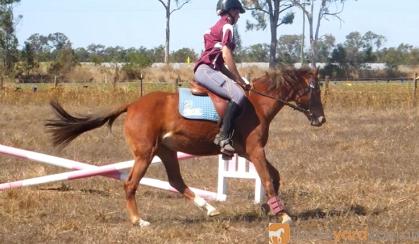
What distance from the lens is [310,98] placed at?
8.84m

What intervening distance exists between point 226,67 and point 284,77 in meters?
0.87

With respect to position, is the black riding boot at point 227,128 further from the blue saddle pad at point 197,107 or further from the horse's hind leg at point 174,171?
the horse's hind leg at point 174,171

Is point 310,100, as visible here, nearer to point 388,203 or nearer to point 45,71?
point 388,203

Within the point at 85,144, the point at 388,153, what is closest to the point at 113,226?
the point at 388,153

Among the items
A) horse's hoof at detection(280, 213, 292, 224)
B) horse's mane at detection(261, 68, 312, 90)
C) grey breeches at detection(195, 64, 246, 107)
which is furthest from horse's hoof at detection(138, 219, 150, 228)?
horse's mane at detection(261, 68, 312, 90)

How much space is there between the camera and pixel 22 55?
56.0 meters

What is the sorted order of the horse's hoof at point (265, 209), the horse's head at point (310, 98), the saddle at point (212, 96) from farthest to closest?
the horse's head at point (310, 98) → the horse's hoof at point (265, 209) → the saddle at point (212, 96)

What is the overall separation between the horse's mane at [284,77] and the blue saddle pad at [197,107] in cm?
88

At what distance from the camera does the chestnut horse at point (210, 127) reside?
8289mm

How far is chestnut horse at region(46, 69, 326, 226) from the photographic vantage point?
326 inches

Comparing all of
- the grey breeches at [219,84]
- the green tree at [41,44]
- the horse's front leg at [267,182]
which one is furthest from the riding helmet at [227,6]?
the green tree at [41,44]

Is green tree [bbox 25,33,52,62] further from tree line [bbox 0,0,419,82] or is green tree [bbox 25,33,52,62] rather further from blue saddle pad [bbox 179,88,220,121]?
blue saddle pad [bbox 179,88,220,121]

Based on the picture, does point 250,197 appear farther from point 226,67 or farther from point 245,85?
point 226,67

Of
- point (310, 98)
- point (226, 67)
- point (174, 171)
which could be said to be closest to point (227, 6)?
point (226, 67)
